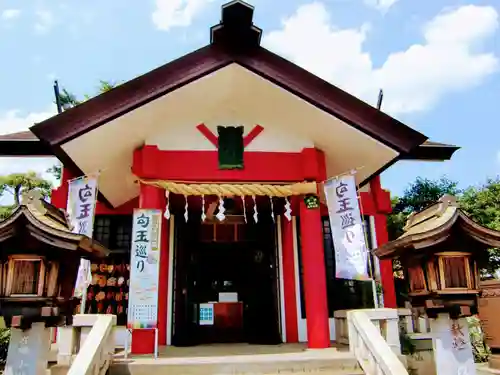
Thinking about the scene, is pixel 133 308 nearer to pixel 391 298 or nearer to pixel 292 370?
pixel 292 370

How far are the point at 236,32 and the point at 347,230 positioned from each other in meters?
4.26

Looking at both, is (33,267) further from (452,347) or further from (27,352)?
(452,347)

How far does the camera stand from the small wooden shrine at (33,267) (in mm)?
4516

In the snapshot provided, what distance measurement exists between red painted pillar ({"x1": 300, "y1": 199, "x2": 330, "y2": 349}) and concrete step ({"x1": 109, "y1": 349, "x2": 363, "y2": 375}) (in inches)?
47.9

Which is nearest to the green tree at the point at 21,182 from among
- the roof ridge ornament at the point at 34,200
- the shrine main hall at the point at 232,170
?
the shrine main hall at the point at 232,170

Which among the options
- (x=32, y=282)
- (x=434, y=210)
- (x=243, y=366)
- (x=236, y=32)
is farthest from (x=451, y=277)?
(x=236, y=32)

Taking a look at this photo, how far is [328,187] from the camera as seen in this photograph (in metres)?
8.33

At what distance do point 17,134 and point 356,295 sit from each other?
30.2ft

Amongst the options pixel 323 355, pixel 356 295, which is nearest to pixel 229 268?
pixel 356 295

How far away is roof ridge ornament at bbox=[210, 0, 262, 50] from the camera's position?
7.85 meters

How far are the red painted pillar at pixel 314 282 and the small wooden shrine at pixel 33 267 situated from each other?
4.37m

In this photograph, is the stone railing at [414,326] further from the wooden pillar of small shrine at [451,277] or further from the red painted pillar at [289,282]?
the wooden pillar of small shrine at [451,277]

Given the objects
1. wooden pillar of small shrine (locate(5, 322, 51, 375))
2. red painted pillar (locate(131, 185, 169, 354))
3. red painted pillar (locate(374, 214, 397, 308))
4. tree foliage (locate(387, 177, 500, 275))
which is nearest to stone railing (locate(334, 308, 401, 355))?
red painted pillar (locate(374, 214, 397, 308))

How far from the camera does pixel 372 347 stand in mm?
5902
